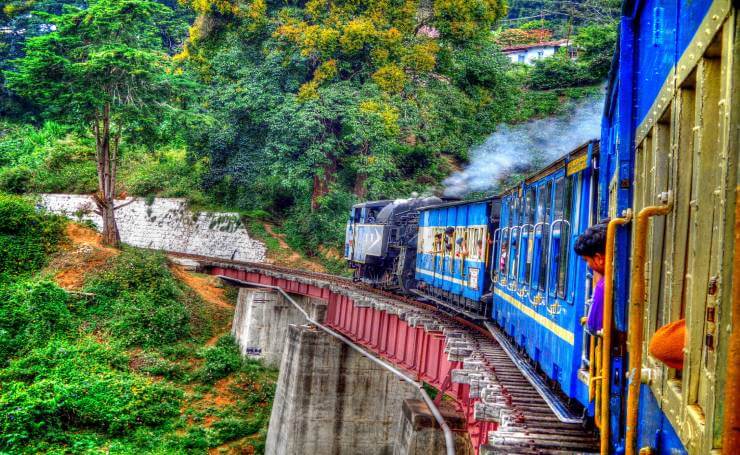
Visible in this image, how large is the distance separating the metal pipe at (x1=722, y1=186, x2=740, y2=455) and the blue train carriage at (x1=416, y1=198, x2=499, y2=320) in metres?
13.9

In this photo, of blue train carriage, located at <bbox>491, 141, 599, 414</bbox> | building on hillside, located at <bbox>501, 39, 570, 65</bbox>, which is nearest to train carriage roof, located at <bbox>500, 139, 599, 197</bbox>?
blue train carriage, located at <bbox>491, 141, 599, 414</bbox>

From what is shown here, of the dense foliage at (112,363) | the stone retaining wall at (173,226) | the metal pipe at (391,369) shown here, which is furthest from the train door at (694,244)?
the stone retaining wall at (173,226)

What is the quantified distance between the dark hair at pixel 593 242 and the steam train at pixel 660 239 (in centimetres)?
31

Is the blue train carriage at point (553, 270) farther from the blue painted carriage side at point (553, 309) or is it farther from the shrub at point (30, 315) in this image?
the shrub at point (30, 315)

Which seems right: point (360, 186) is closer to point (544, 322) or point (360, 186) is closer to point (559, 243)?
point (544, 322)

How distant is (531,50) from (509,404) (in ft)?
167

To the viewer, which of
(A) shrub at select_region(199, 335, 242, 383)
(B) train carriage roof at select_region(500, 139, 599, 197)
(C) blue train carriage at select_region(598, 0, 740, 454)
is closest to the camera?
(C) blue train carriage at select_region(598, 0, 740, 454)

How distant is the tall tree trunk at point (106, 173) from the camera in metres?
31.5

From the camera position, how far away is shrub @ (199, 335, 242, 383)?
27.0 m

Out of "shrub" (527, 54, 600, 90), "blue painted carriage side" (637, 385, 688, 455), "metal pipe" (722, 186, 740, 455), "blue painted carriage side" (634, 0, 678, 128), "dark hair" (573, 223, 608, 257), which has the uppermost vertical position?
"shrub" (527, 54, 600, 90)

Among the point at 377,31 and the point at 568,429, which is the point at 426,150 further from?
the point at 568,429

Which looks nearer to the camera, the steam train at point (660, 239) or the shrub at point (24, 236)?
the steam train at point (660, 239)

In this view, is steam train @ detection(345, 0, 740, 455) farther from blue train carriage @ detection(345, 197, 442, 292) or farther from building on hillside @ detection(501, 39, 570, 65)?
building on hillside @ detection(501, 39, 570, 65)

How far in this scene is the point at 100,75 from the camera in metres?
30.1
